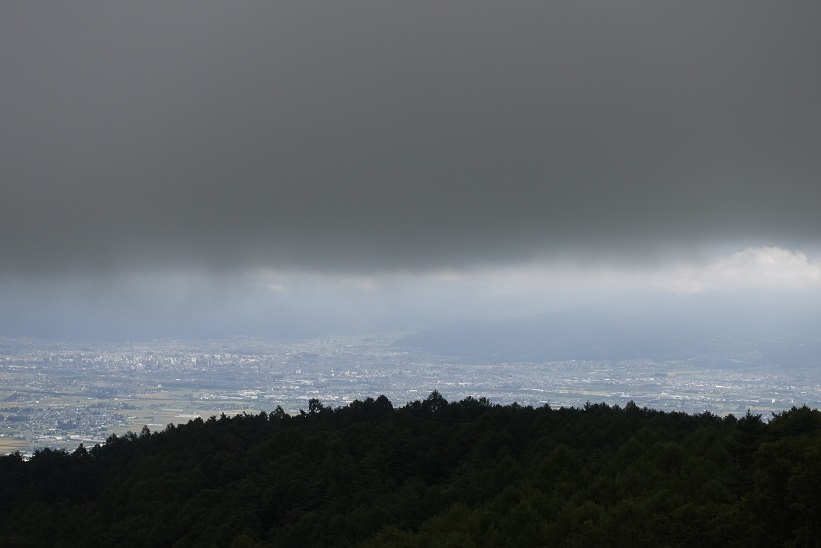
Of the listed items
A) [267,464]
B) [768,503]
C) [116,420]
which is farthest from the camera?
[116,420]

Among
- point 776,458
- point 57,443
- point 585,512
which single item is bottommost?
point 57,443

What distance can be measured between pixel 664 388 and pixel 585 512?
166 metres

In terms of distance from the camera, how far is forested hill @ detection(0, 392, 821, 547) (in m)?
35.7

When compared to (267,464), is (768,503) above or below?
above

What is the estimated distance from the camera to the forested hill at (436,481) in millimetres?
35719

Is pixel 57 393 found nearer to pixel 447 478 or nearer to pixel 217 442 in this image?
pixel 217 442

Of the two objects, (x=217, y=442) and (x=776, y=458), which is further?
(x=217, y=442)

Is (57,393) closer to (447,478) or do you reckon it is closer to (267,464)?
(267,464)

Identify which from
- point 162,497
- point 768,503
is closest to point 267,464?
point 162,497

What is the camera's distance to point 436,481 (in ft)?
226

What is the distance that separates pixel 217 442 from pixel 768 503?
67.3 meters

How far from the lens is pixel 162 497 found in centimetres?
6775

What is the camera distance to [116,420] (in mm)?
159500

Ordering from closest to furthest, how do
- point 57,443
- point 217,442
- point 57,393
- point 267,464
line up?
point 267,464 → point 217,442 → point 57,443 → point 57,393
